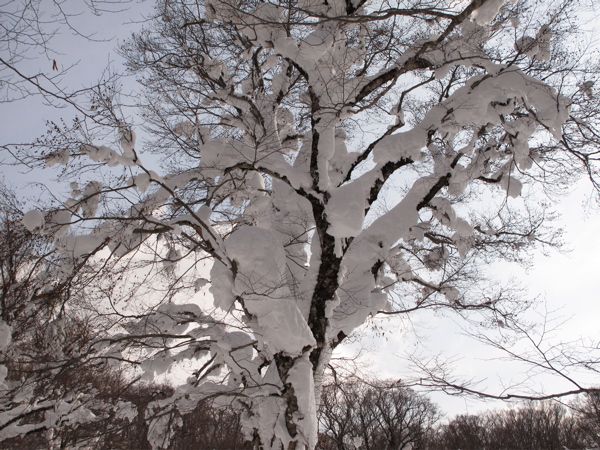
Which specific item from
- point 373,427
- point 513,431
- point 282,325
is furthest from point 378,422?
point 282,325

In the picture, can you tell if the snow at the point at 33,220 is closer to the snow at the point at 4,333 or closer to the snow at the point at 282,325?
the snow at the point at 4,333

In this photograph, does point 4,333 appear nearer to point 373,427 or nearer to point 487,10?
point 487,10

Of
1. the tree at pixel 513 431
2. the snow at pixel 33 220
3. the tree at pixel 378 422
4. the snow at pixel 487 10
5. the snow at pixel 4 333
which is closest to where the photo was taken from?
the snow at pixel 487 10

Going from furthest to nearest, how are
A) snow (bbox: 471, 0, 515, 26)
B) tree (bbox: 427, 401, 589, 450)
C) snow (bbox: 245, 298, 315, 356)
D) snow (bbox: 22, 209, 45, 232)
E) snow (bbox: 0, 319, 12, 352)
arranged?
tree (bbox: 427, 401, 589, 450)
snow (bbox: 0, 319, 12, 352)
snow (bbox: 245, 298, 315, 356)
snow (bbox: 22, 209, 45, 232)
snow (bbox: 471, 0, 515, 26)

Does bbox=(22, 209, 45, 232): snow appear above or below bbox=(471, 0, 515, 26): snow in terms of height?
below

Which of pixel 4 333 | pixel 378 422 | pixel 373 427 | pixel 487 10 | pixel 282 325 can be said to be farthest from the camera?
pixel 373 427

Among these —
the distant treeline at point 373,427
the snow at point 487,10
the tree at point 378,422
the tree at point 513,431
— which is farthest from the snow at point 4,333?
the tree at point 513,431

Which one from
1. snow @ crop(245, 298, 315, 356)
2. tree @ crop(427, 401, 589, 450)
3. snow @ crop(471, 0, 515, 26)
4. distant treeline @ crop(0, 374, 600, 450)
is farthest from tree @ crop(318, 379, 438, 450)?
snow @ crop(471, 0, 515, 26)

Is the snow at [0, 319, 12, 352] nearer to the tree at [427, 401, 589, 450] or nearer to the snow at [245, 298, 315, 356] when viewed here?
the snow at [245, 298, 315, 356]

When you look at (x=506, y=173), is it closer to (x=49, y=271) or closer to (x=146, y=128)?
(x=146, y=128)

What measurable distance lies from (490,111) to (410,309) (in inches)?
129

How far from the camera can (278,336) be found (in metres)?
4.73

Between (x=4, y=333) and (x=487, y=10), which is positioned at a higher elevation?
(x=487, y=10)

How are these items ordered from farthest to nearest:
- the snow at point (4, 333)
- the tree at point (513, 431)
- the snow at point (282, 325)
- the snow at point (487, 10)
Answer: the tree at point (513, 431)
the snow at point (4, 333)
the snow at point (282, 325)
the snow at point (487, 10)
